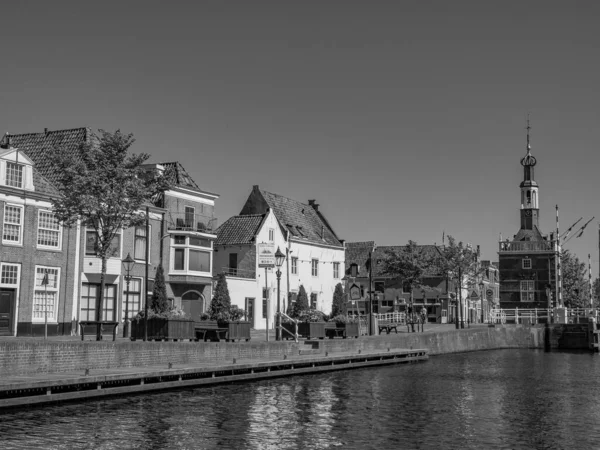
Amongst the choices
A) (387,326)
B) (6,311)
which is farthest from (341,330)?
(6,311)

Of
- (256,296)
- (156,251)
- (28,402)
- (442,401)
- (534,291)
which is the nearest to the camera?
(28,402)

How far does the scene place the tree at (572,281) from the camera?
11710cm

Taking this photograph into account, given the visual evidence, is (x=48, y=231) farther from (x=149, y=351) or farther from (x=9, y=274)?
(x=149, y=351)

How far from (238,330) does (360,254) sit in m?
56.1

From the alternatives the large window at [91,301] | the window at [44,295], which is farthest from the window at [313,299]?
the window at [44,295]

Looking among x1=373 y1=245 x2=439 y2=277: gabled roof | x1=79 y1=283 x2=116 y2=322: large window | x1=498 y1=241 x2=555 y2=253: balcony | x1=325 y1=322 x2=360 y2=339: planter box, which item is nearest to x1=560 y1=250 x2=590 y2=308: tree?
x1=498 y1=241 x2=555 y2=253: balcony

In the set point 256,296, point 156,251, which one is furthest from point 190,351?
point 256,296

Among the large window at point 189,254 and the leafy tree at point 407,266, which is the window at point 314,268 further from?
the large window at point 189,254

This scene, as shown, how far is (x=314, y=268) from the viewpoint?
243 feet

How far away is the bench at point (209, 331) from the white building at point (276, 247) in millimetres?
19190

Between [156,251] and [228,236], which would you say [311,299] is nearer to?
[228,236]

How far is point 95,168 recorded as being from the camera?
36.3 meters

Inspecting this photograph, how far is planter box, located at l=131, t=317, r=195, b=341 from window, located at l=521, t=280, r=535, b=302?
275 feet

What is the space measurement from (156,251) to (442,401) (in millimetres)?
27641
